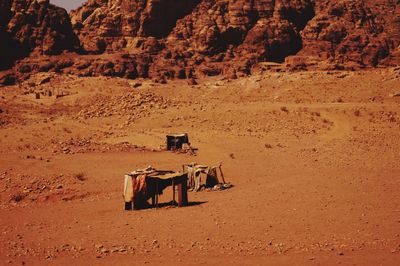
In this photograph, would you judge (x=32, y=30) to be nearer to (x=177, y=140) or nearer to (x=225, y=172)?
(x=177, y=140)

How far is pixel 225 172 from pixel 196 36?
38.1 meters

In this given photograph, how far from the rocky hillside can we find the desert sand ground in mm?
9208

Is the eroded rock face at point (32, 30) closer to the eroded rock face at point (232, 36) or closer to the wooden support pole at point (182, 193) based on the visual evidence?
the eroded rock face at point (232, 36)

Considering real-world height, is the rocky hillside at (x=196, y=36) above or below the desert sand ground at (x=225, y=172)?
above

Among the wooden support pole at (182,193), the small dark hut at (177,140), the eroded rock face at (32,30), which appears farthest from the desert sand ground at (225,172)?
the eroded rock face at (32,30)

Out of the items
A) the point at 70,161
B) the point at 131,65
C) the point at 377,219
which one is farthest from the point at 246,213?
the point at 131,65

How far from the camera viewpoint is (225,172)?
56.1 feet

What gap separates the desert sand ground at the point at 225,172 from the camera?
9.48 meters

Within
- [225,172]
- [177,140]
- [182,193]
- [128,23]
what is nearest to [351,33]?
[128,23]

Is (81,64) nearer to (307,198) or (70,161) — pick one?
(70,161)

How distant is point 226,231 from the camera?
10.4m

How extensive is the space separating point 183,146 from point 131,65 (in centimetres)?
2670

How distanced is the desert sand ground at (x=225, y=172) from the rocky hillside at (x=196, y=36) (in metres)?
9.21

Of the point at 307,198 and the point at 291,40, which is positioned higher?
the point at 291,40
